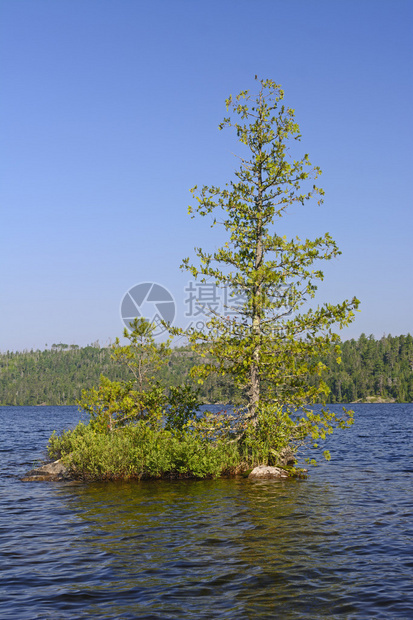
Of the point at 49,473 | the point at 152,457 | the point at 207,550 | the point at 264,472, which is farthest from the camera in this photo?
the point at 49,473

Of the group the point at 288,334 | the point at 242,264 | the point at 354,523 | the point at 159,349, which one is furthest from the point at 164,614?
the point at 159,349

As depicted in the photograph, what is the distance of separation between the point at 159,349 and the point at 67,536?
13.7m

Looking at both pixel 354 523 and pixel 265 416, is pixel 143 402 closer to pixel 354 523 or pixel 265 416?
pixel 265 416

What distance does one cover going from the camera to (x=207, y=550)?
13.0m

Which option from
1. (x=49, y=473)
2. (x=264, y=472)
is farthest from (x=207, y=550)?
(x=49, y=473)

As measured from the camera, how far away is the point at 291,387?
23.8m

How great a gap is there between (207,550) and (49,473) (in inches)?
529

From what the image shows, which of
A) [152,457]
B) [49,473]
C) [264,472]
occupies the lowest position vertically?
[49,473]

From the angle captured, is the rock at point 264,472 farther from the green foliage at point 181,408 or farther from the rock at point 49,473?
the rock at point 49,473

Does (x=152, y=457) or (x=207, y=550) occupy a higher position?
(x=152, y=457)

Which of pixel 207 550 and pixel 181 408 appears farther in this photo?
pixel 181 408

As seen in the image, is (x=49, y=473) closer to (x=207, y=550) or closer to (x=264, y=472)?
(x=264, y=472)

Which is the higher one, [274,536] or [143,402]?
[143,402]

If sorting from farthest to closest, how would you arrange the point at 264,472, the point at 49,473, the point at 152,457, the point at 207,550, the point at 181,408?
the point at 181,408
the point at 49,473
the point at 264,472
the point at 152,457
the point at 207,550
